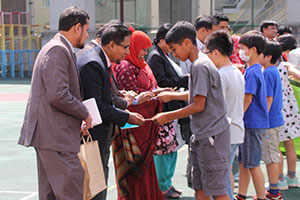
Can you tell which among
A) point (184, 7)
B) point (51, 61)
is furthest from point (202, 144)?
point (184, 7)

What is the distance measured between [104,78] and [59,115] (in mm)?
680

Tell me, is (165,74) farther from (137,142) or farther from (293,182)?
(293,182)

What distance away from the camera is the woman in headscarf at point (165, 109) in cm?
620

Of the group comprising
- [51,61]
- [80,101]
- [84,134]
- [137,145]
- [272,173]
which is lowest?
[272,173]

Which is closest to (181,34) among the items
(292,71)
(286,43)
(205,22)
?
(205,22)

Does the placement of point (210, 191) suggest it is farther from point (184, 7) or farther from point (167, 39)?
point (184, 7)

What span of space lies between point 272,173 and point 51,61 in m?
3.04

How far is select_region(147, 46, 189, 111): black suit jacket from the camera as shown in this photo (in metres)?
6.19

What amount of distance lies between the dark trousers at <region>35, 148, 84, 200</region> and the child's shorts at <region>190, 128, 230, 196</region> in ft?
3.42

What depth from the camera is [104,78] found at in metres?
4.59

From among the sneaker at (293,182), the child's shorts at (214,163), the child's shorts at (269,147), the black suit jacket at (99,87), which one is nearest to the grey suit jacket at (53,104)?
the black suit jacket at (99,87)

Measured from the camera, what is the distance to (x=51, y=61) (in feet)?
13.1

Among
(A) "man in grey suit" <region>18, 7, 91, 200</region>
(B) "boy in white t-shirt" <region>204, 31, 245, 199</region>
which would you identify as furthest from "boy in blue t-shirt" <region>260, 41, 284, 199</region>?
(A) "man in grey suit" <region>18, 7, 91, 200</region>

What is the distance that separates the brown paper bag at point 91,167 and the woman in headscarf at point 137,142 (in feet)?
3.33
